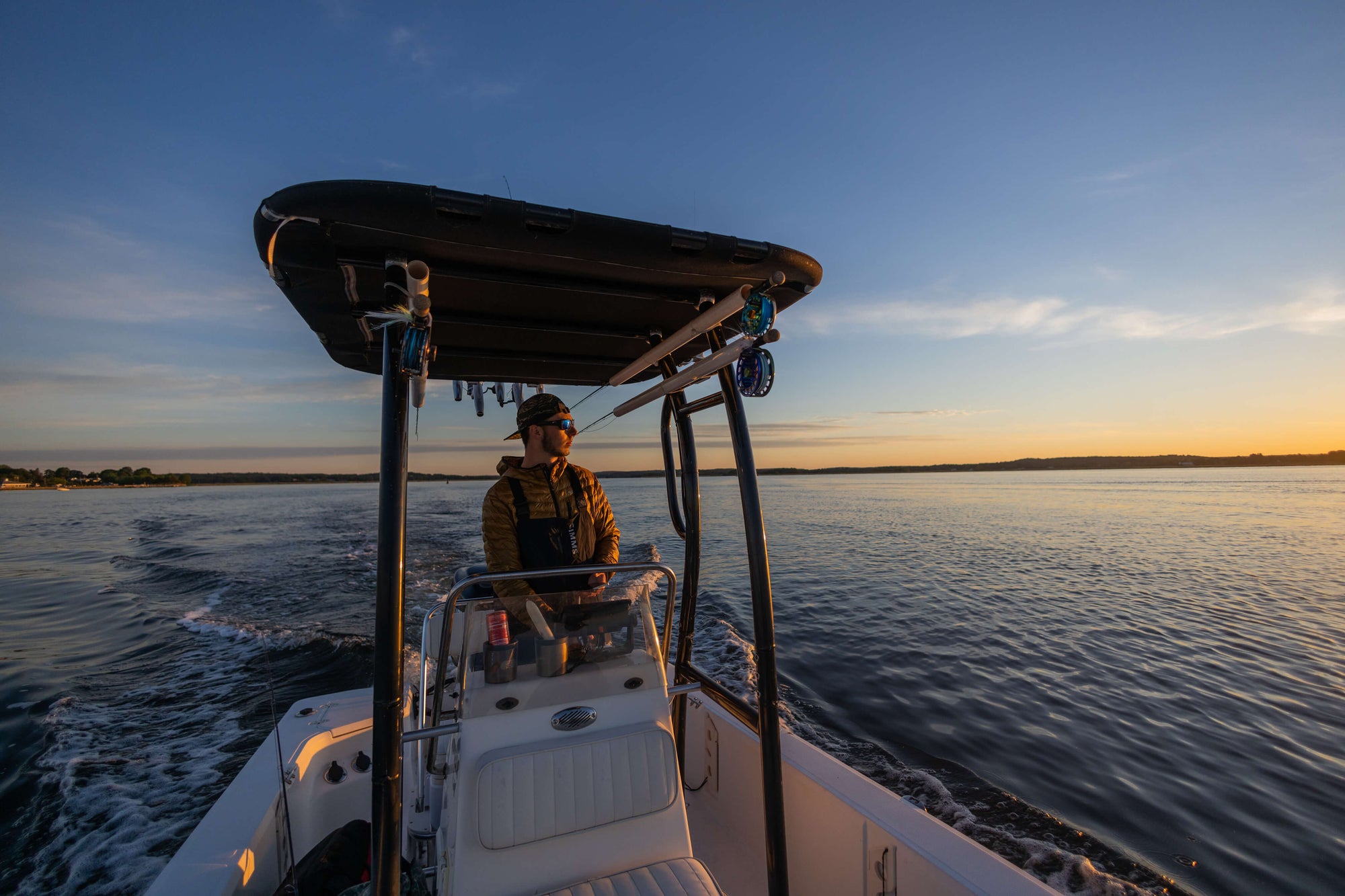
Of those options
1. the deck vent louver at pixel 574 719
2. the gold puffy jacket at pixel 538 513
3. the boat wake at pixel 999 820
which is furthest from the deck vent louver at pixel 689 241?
the boat wake at pixel 999 820

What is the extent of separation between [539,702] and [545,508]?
98 centimetres

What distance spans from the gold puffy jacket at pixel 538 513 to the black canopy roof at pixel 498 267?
69 centimetres

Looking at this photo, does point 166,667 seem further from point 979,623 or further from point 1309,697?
point 1309,697

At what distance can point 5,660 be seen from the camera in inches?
247

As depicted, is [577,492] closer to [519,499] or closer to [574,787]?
[519,499]

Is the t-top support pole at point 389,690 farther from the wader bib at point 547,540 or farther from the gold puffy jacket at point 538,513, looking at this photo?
the wader bib at point 547,540

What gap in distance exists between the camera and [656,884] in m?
1.65

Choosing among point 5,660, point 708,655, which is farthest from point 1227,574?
point 5,660

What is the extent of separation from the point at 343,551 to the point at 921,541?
15.6m

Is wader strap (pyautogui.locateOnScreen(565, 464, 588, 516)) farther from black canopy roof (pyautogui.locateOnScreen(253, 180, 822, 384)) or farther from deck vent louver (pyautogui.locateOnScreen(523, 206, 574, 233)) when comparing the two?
deck vent louver (pyautogui.locateOnScreen(523, 206, 574, 233))

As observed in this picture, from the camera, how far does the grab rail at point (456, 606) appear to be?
180 centimetres

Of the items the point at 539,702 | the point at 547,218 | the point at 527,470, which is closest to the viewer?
the point at 547,218

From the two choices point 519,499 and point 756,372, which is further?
point 519,499

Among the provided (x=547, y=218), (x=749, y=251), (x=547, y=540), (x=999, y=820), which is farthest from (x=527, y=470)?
(x=999, y=820)
